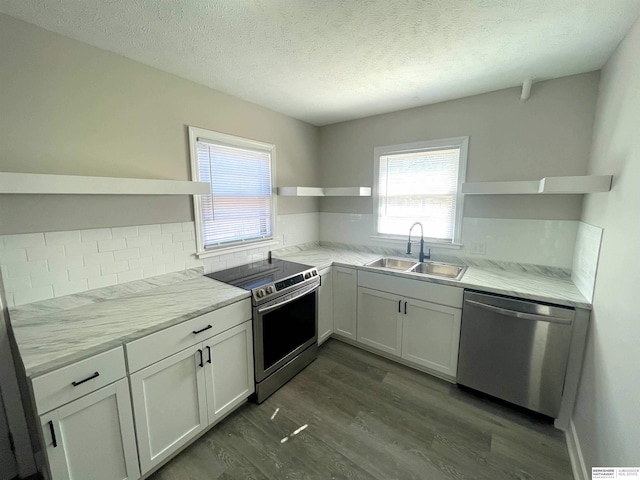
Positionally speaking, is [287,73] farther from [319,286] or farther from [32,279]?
[32,279]

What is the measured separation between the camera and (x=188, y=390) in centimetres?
162

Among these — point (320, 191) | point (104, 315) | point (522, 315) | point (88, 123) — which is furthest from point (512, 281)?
point (88, 123)

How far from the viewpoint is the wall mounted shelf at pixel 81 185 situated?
122 centimetres

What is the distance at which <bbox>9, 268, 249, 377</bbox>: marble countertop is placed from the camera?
1165 millimetres

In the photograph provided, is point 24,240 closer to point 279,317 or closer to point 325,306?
point 279,317

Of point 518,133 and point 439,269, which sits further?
point 439,269

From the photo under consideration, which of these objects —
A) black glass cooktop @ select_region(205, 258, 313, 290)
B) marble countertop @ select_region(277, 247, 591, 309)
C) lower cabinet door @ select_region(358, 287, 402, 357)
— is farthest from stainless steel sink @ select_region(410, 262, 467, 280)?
black glass cooktop @ select_region(205, 258, 313, 290)

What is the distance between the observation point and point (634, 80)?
1354 mm

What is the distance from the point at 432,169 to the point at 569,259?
1.38 m

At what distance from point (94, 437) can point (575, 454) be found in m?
2.67

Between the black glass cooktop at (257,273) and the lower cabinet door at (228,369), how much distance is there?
33 cm

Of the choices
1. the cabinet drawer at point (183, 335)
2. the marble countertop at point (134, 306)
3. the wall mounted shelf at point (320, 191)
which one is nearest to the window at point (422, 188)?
the wall mounted shelf at point (320, 191)

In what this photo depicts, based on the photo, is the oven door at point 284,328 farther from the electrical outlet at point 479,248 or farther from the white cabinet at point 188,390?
the electrical outlet at point 479,248

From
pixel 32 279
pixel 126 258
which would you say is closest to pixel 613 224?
pixel 126 258
